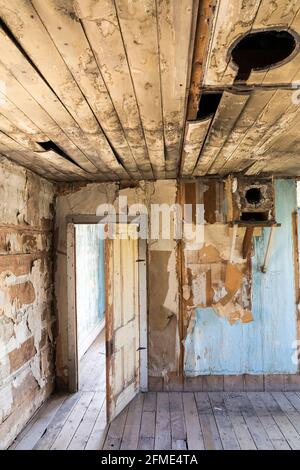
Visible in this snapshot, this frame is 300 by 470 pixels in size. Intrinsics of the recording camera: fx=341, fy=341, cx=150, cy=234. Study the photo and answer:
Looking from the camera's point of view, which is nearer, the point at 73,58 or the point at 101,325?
the point at 73,58

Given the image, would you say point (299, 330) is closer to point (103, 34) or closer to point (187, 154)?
point (187, 154)

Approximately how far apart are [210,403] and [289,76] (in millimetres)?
3104

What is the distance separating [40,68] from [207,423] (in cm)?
304

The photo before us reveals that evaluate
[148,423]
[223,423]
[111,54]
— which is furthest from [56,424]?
[111,54]

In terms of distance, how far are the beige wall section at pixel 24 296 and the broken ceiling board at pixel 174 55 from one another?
1.56m

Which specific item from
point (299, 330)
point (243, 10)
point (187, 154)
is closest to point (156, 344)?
point (299, 330)

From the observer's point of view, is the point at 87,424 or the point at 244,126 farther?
the point at 87,424

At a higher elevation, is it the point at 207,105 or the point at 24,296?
the point at 207,105

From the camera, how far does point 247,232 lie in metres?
3.62

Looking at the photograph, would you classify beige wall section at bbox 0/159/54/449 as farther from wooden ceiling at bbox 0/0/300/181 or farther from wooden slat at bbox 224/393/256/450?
wooden slat at bbox 224/393/256/450

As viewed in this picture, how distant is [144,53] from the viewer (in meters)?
1.26

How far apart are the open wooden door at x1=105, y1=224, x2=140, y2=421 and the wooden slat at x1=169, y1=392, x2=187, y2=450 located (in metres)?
0.43

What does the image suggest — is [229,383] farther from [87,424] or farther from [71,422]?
[71,422]

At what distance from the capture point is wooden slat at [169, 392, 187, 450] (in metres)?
2.73
